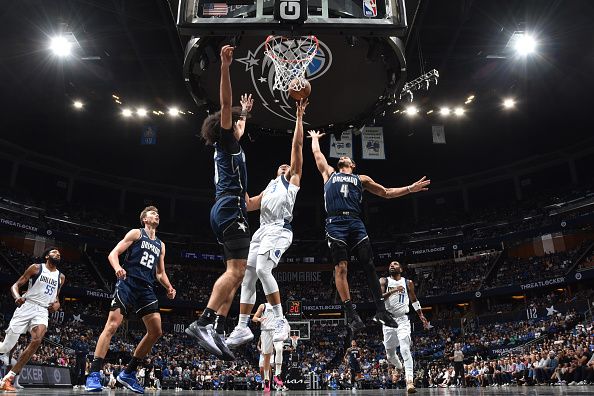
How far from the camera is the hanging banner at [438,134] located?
83.7ft

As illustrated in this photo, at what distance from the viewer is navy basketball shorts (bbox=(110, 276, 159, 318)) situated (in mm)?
6301

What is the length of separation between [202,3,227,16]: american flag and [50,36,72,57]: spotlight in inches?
548

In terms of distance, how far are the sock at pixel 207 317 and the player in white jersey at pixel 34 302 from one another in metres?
4.79

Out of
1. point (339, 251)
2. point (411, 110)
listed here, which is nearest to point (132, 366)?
point (339, 251)

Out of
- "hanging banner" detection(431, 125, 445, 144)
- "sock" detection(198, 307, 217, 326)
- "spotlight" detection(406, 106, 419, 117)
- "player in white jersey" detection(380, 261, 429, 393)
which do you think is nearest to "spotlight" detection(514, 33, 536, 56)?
"spotlight" detection(406, 106, 419, 117)

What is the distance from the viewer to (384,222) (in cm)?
3938

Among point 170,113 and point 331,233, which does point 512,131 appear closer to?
point 170,113

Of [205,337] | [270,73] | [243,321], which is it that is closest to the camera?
[205,337]

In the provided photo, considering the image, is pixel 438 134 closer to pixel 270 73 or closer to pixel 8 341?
pixel 270 73

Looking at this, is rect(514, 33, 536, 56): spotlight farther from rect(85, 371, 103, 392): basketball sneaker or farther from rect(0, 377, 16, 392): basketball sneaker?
rect(0, 377, 16, 392): basketball sneaker

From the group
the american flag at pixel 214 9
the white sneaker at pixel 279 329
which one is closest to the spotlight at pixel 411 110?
the american flag at pixel 214 9

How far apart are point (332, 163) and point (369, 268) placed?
26790 millimetres

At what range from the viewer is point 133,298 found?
6328 mm

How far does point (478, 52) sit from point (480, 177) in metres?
18.1
